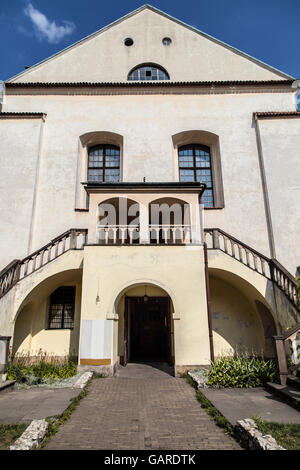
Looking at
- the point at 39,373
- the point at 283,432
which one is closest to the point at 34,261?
the point at 39,373

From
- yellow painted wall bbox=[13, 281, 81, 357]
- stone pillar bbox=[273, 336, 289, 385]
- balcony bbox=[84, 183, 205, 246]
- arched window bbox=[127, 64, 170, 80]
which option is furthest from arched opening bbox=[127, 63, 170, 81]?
stone pillar bbox=[273, 336, 289, 385]

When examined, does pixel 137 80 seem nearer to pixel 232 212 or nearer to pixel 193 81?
pixel 193 81

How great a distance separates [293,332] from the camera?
728 cm

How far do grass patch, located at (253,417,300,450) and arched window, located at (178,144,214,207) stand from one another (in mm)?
10415

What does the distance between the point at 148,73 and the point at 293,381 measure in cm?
1603

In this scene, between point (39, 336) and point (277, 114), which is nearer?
point (39, 336)

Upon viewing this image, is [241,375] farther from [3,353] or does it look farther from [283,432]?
[3,353]

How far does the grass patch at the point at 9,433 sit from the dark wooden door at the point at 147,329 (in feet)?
26.3

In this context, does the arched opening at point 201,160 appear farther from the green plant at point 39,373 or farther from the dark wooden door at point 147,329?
the green plant at point 39,373

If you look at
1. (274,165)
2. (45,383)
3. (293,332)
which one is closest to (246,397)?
(293,332)

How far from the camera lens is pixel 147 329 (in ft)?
42.4

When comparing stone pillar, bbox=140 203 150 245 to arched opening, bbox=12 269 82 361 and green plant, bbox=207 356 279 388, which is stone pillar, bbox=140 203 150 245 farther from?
green plant, bbox=207 356 279 388

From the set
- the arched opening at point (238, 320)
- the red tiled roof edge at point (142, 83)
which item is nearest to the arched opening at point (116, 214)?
the arched opening at point (238, 320)

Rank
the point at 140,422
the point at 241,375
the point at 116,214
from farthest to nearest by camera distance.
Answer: the point at 116,214, the point at 241,375, the point at 140,422
